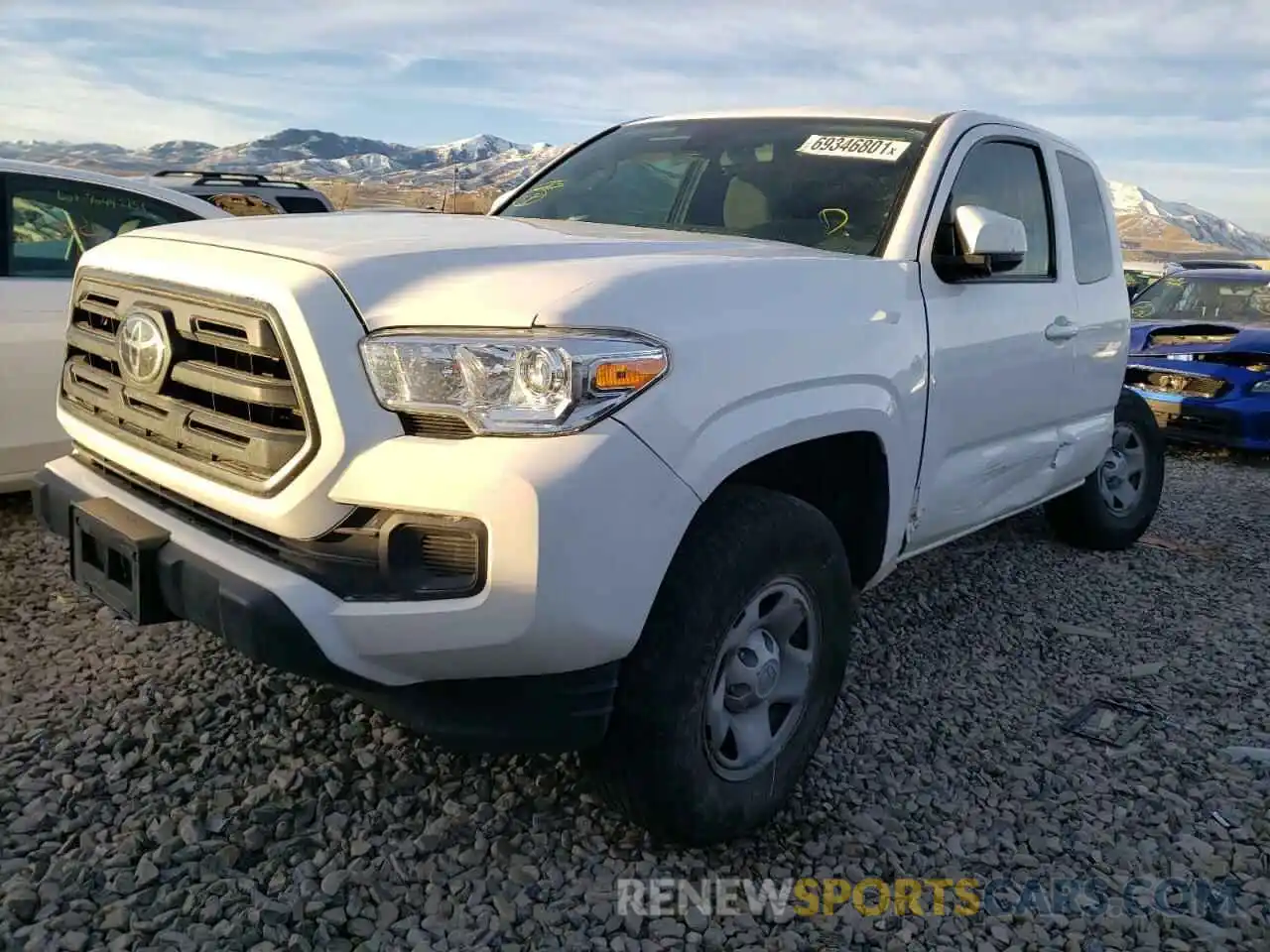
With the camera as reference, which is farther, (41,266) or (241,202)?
(241,202)

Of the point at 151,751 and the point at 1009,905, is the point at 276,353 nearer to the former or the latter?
the point at 151,751

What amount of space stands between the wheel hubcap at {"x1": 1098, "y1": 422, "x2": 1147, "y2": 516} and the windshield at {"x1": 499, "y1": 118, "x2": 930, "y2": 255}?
2.53 m

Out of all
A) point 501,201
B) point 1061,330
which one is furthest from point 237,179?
point 1061,330

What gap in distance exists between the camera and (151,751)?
2875 mm

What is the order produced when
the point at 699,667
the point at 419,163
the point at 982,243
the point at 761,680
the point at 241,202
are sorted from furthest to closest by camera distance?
the point at 419,163
the point at 241,202
the point at 982,243
the point at 761,680
the point at 699,667

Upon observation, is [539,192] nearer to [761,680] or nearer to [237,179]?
[761,680]

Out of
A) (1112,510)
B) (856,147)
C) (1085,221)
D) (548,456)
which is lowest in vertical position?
(1112,510)

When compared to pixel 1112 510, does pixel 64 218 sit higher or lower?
higher

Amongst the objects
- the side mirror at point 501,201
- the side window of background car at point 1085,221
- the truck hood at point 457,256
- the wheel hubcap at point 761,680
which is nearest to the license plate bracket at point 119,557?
the truck hood at point 457,256

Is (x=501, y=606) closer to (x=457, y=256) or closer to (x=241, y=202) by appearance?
(x=457, y=256)

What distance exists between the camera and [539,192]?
4.05m

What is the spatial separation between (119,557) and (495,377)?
1008 mm

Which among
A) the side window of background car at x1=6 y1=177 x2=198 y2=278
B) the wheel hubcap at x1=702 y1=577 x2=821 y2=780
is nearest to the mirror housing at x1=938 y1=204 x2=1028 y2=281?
the wheel hubcap at x1=702 y1=577 x2=821 y2=780

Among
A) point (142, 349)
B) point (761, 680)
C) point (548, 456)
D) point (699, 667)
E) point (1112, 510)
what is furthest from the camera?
point (1112, 510)
